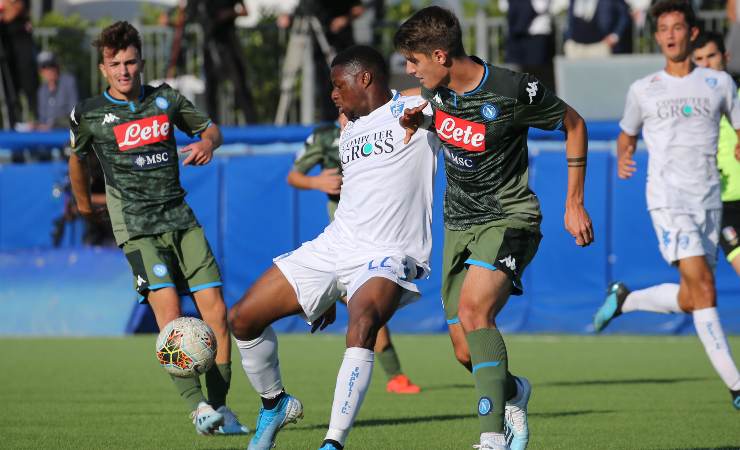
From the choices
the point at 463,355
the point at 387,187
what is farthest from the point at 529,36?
the point at 387,187

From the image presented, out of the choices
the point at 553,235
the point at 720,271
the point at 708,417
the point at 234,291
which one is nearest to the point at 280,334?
the point at 234,291

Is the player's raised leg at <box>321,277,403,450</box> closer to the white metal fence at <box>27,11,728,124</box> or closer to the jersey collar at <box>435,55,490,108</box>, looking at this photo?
the jersey collar at <box>435,55,490,108</box>

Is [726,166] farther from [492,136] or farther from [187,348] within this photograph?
[187,348]

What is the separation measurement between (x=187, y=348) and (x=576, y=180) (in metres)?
2.27

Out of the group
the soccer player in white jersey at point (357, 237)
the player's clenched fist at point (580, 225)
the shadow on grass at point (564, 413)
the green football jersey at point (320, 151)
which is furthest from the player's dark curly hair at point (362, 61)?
the green football jersey at point (320, 151)

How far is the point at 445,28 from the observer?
21.5 feet

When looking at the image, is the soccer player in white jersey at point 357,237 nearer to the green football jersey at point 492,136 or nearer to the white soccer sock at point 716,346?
the green football jersey at point 492,136

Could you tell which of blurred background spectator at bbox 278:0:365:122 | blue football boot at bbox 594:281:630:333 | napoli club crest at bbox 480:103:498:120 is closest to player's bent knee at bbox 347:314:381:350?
napoli club crest at bbox 480:103:498:120

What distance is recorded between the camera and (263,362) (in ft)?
22.5

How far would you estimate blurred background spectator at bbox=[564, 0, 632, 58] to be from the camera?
17.9m

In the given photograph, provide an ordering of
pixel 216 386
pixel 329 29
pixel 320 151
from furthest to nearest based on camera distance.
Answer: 1. pixel 329 29
2. pixel 320 151
3. pixel 216 386

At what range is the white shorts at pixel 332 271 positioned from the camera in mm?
6500

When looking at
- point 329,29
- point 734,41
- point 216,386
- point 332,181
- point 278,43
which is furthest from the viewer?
point 278,43

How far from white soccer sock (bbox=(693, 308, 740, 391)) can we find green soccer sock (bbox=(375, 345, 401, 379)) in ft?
8.01
